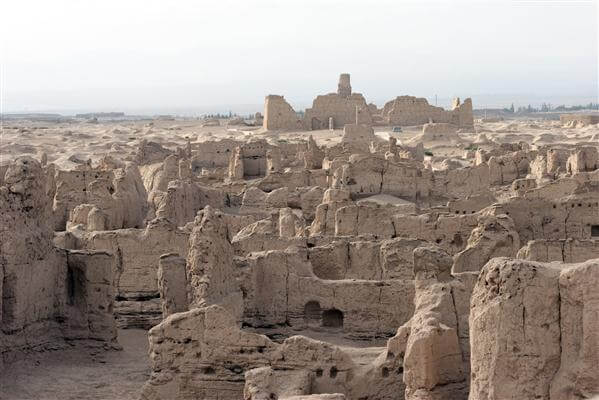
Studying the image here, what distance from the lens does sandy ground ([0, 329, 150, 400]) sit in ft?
44.0

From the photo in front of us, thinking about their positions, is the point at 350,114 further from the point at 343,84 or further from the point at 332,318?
the point at 332,318

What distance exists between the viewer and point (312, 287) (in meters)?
14.4

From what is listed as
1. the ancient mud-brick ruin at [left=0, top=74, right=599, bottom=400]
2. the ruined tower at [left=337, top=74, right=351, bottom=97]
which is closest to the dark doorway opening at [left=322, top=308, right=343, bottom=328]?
the ancient mud-brick ruin at [left=0, top=74, right=599, bottom=400]

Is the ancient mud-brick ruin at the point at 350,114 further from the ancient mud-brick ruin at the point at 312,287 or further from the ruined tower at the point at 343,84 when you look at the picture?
the ancient mud-brick ruin at the point at 312,287

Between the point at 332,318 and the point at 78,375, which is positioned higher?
the point at 332,318

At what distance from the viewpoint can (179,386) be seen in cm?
1188

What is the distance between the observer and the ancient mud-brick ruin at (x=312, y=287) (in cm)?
862

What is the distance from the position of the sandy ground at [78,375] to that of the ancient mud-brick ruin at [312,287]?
74 mm

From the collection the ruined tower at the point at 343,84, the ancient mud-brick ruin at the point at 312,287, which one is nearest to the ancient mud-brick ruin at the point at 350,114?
the ruined tower at the point at 343,84

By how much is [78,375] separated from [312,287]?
135 inches

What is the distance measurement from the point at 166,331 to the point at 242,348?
903 millimetres

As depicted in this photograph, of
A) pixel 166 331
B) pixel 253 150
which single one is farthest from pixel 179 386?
pixel 253 150

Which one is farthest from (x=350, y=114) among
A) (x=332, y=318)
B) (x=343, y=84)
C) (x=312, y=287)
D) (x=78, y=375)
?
Answer: (x=78, y=375)

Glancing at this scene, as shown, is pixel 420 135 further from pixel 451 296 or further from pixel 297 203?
pixel 451 296
